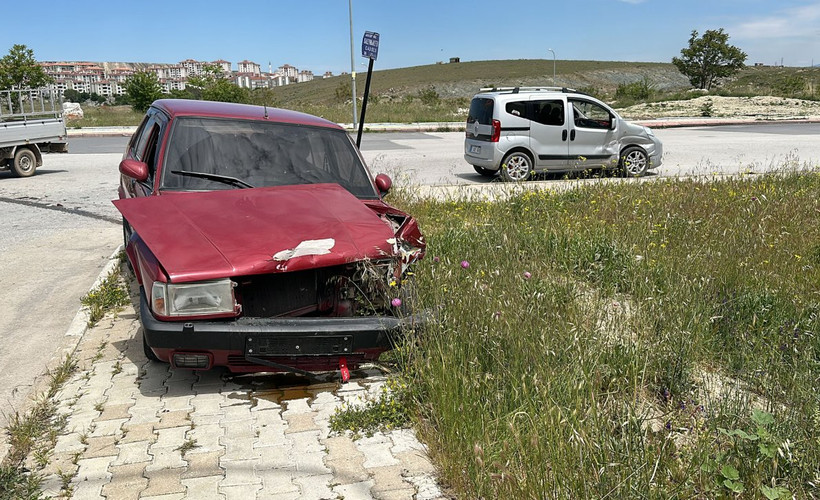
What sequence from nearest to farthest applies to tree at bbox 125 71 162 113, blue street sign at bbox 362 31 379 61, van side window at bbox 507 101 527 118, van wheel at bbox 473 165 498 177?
blue street sign at bbox 362 31 379 61, van side window at bbox 507 101 527 118, van wheel at bbox 473 165 498 177, tree at bbox 125 71 162 113

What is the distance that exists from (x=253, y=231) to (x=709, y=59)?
6435 centimetres

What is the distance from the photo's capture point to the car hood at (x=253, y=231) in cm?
417

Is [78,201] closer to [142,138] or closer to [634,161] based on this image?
A: [142,138]

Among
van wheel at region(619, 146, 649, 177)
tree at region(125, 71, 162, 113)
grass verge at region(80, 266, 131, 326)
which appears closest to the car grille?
grass verge at region(80, 266, 131, 326)

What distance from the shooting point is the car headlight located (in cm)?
408

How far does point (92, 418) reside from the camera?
4.25 meters

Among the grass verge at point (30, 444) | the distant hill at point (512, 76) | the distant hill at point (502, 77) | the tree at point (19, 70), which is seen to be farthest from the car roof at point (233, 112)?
the distant hill at point (502, 77)

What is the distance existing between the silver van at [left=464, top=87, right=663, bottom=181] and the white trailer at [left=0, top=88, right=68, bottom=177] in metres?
9.82

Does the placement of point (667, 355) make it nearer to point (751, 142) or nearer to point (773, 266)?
point (773, 266)

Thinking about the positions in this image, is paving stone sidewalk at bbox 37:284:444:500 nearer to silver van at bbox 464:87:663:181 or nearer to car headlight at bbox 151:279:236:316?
car headlight at bbox 151:279:236:316

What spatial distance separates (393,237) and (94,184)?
12.1 metres

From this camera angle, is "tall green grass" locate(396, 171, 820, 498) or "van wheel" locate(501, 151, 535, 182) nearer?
"tall green grass" locate(396, 171, 820, 498)

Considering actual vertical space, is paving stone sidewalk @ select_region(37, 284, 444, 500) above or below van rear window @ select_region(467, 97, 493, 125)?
below

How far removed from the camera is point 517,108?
14.5 metres
